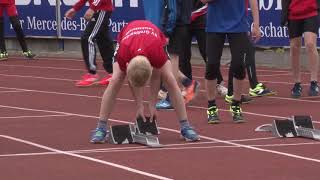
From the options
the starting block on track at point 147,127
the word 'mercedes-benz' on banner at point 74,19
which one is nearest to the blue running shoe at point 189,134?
the starting block on track at point 147,127

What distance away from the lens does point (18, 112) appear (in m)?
11.9

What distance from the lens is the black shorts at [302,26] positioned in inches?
516

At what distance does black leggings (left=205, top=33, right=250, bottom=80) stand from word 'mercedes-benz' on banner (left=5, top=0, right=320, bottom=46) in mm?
8021

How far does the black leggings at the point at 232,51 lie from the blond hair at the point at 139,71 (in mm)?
2252

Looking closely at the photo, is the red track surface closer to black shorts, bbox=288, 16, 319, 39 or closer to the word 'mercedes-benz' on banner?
black shorts, bbox=288, 16, 319, 39

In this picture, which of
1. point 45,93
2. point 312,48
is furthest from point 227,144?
point 45,93

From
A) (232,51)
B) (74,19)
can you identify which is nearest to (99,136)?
(232,51)

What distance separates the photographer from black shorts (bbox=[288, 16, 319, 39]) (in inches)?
516

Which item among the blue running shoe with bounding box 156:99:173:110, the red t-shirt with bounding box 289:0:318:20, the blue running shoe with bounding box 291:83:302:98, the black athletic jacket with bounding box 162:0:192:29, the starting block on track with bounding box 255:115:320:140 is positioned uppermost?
the black athletic jacket with bounding box 162:0:192:29

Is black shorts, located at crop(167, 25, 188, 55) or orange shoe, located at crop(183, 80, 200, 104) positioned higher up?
black shorts, located at crop(167, 25, 188, 55)

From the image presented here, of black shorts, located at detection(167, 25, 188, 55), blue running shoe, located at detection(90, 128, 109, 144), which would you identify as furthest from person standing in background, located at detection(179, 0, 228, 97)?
blue running shoe, located at detection(90, 128, 109, 144)

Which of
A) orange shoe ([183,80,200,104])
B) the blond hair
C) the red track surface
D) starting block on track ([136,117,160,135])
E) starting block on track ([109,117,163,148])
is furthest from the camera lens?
orange shoe ([183,80,200,104])

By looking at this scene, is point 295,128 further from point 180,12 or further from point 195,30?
point 195,30

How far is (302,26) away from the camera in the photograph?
43.5 ft
